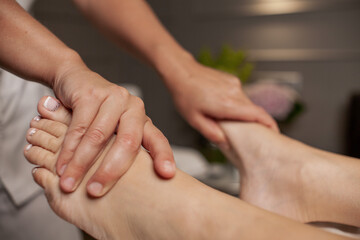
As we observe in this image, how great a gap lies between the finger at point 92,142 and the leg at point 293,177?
15.4 inches

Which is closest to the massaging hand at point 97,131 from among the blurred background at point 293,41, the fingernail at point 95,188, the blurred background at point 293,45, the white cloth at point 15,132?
the fingernail at point 95,188

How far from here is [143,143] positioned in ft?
1.73

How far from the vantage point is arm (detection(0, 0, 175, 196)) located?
0.46m

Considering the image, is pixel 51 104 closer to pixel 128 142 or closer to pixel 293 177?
pixel 128 142

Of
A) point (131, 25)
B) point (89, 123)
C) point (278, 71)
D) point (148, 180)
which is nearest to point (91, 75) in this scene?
point (89, 123)

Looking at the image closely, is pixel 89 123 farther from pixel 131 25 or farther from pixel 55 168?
pixel 131 25

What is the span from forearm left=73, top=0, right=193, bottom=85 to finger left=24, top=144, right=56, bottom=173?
37 cm

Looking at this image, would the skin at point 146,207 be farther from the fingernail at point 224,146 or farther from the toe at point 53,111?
the fingernail at point 224,146

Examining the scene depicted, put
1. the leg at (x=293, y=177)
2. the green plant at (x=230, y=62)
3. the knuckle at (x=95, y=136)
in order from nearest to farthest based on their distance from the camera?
1. the knuckle at (x=95, y=136)
2. the leg at (x=293, y=177)
3. the green plant at (x=230, y=62)

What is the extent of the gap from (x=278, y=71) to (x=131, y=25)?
5.90 feet

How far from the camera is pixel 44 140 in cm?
52

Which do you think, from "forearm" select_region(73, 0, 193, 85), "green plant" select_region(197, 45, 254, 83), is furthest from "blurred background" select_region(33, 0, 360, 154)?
"forearm" select_region(73, 0, 193, 85)

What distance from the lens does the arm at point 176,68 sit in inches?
30.3

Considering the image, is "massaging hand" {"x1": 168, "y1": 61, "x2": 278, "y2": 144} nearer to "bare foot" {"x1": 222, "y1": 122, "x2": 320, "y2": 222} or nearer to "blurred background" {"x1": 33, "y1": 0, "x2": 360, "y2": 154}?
"bare foot" {"x1": 222, "y1": 122, "x2": 320, "y2": 222}
